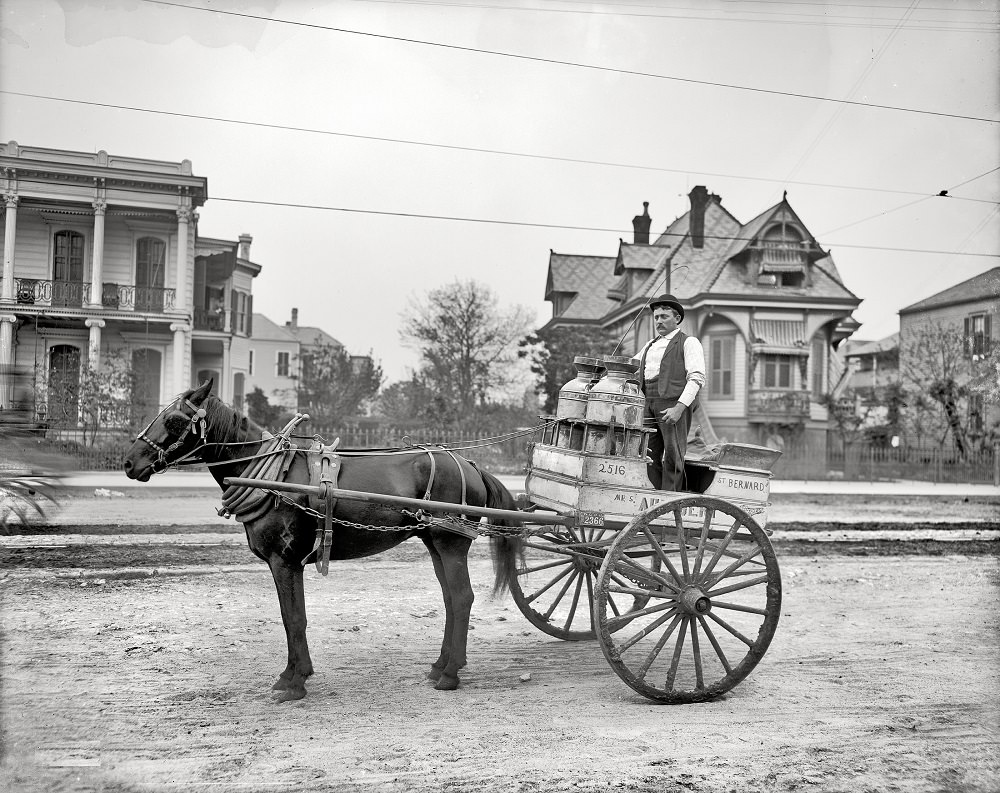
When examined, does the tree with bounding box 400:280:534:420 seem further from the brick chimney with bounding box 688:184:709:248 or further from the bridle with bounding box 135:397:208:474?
the bridle with bounding box 135:397:208:474

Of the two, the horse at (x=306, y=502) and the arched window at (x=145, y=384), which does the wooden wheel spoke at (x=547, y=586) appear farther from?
the arched window at (x=145, y=384)

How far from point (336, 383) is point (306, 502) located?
3141cm

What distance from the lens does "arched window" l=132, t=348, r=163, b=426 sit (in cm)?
2169

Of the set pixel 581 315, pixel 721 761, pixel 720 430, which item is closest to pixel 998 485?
pixel 720 430

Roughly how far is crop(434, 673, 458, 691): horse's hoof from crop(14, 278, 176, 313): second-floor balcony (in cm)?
1953

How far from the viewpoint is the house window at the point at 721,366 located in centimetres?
3173

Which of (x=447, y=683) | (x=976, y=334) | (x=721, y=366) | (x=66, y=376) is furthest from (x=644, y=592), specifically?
(x=976, y=334)

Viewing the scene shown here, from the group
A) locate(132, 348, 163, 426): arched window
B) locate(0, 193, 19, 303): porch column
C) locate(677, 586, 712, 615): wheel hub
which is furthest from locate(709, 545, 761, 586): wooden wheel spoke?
locate(0, 193, 19, 303): porch column

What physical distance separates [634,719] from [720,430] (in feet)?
94.3

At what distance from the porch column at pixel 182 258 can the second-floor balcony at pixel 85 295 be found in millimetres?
221

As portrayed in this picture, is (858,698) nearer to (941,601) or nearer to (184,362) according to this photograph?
(941,601)

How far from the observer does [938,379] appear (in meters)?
31.3

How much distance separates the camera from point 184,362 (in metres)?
24.1

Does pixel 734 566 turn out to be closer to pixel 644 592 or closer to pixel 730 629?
pixel 730 629
